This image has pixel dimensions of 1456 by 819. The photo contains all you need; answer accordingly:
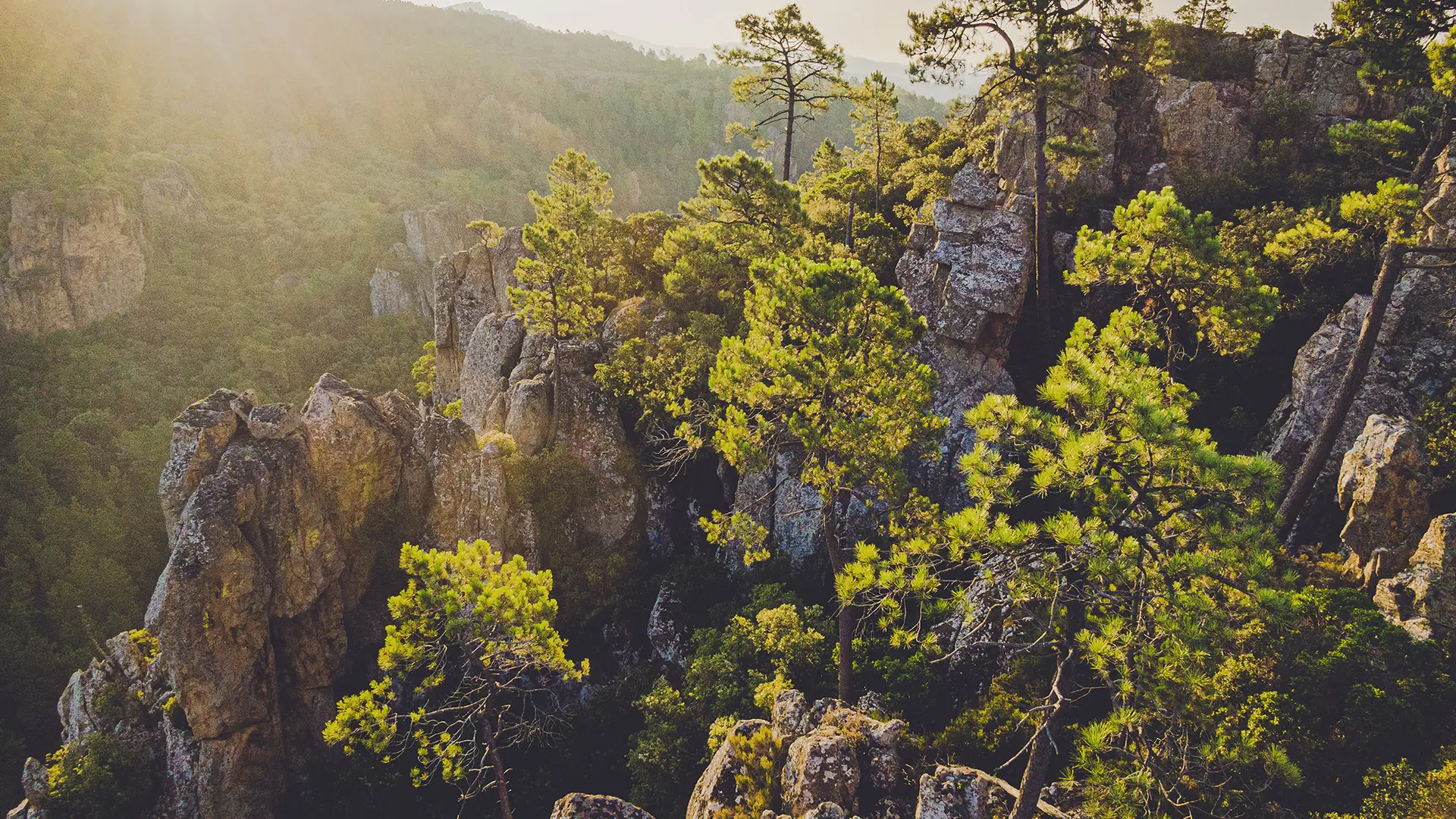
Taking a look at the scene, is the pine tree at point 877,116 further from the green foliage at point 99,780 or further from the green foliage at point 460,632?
the green foliage at point 99,780

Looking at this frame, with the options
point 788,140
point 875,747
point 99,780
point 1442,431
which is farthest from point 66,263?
point 1442,431

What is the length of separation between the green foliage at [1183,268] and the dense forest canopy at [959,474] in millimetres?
106

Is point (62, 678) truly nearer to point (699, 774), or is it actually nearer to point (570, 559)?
point (570, 559)

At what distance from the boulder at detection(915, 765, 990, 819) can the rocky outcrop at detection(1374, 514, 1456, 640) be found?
7.49 meters

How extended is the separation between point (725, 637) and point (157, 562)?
48.1 meters

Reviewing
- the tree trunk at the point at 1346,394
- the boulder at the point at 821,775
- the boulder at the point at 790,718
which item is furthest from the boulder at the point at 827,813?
the tree trunk at the point at 1346,394

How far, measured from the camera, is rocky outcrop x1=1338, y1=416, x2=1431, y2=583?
1185 centimetres

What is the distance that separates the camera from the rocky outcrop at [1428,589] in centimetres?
1028

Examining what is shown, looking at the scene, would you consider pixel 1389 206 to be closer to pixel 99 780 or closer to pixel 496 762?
pixel 496 762

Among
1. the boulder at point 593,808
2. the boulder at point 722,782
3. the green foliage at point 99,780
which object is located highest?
the boulder at point 722,782

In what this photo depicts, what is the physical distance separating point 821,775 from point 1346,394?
13.2m

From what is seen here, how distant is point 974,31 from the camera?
17.5 metres

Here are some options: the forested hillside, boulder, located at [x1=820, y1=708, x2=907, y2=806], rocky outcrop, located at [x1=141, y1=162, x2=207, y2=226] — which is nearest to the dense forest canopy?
boulder, located at [x1=820, y1=708, x2=907, y2=806]

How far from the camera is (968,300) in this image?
1834cm
